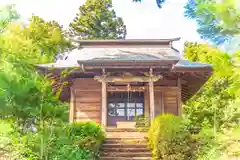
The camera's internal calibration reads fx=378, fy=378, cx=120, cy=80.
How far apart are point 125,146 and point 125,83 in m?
4.48

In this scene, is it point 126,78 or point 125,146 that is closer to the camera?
point 125,146

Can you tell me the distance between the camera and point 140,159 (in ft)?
41.1

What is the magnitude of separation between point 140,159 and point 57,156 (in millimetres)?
3597

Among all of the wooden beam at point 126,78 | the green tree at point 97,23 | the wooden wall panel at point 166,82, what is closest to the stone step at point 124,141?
the wooden beam at point 126,78

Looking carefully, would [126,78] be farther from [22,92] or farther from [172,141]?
[22,92]

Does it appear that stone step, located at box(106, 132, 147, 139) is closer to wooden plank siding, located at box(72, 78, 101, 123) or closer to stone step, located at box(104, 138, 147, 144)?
stone step, located at box(104, 138, 147, 144)

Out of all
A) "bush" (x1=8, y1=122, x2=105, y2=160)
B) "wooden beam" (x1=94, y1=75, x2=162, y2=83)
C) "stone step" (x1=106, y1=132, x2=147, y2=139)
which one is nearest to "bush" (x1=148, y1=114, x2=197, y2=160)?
"bush" (x1=8, y1=122, x2=105, y2=160)

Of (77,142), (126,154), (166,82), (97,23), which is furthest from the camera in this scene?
(97,23)

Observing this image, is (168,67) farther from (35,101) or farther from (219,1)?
(219,1)

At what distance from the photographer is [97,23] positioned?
135 ft

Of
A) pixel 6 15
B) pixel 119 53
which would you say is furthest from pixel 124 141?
pixel 6 15

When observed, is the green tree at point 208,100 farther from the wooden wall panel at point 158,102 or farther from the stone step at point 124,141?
the stone step at point 124,141

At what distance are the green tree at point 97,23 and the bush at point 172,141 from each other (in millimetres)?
29306

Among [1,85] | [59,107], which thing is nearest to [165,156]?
[59,107]
